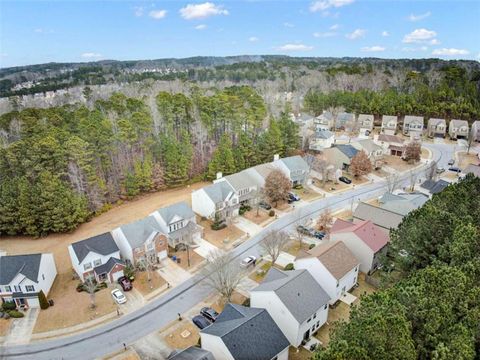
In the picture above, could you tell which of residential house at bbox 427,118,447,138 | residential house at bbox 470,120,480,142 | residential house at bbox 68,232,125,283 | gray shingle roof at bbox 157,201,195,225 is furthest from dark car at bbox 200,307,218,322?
residential house at bbox 427,118,447,138

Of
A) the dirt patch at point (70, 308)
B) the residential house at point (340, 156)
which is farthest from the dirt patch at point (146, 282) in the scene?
the residential house at point (340, 156)

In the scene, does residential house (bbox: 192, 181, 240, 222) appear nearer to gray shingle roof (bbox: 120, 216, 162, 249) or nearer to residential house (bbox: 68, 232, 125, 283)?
gray shingle roof (bbox: 120, 216, 162, 249)

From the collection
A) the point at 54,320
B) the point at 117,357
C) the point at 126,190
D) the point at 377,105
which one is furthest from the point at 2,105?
the point at 377,105

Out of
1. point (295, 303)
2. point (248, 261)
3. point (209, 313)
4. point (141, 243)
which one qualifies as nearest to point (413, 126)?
point (248, 261)

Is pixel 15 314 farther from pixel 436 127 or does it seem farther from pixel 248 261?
pixel 436 127

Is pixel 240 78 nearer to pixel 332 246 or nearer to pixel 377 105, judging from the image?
pixel 377 105
